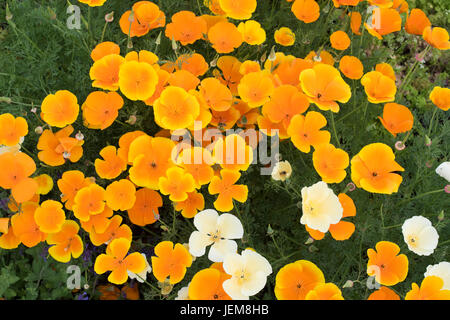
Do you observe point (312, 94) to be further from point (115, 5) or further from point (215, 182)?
point (115, 5)

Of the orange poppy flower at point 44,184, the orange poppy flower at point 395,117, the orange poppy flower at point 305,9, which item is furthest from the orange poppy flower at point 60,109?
the orange poppy flower at point 395,117

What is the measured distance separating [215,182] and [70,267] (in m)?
0.59

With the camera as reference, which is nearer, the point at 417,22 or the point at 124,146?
the point at 124,146

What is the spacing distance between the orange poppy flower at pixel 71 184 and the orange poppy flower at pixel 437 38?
1310mm

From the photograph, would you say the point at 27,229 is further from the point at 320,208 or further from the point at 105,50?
the point at 320,208

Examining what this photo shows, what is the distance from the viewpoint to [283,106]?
4.73 ft

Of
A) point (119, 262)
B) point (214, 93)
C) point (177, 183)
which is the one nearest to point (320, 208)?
point (177, 183)

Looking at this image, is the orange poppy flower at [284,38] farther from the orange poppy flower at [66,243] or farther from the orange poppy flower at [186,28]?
the orange poppy flower at [66,243]

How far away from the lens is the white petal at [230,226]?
4.20 ft

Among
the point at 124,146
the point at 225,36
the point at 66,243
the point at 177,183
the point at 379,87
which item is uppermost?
the point at 225,36

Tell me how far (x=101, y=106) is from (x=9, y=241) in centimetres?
55

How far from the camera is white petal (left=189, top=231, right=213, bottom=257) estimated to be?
4.17 feet

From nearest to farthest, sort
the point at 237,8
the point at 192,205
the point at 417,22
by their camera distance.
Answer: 1. the point at 192,205
2. the point at 237,8
3. the point at 417,22

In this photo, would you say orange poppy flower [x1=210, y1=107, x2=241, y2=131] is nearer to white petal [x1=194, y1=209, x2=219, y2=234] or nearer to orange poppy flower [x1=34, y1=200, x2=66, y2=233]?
white petal [x1=194, y1=209, x2=219, y2=234]
